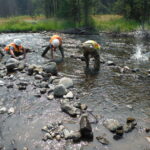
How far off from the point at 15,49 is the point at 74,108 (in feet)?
28.5

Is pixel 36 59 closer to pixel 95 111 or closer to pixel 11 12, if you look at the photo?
pixel 95 111

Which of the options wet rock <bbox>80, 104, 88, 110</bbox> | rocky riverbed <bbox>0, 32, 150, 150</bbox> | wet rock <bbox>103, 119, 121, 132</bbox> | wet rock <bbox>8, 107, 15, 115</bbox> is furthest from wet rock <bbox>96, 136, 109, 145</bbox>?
wet rock <bbox>8, 107, 15, 115</bbox>

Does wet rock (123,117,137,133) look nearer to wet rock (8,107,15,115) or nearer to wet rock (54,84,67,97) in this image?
wet rock (54,84,67,97)

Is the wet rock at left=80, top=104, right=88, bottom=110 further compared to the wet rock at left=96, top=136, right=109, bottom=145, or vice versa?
the wet rock at left=80, top=104, right=88, bottom=110

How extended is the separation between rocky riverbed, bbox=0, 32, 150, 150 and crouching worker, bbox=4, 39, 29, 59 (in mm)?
1656

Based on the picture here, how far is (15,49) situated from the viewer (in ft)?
46.0

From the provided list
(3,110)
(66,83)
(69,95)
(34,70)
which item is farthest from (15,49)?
(3,110)

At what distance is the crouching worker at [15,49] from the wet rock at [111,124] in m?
9.23

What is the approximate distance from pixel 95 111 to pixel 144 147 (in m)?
2.21

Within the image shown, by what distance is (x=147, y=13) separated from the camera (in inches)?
1383

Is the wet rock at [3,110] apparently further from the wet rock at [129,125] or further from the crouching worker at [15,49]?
the crouching worker at [15,49]

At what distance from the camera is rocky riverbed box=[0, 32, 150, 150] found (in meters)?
5.66

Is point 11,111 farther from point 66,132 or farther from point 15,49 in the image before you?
point 15,49

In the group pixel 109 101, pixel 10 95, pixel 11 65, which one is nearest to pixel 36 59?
pixel 11 65
